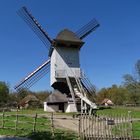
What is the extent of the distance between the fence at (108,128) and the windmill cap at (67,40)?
28.2 meters

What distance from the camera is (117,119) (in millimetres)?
17203

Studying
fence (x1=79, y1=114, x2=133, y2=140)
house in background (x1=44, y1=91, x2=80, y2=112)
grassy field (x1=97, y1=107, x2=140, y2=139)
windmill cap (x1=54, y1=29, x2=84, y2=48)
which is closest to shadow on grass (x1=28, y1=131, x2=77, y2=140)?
fence (x1=79, y1=114, x2=133, y2=140)

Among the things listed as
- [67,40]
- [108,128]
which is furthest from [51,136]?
[67,40]

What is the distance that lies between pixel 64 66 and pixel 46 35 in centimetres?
694

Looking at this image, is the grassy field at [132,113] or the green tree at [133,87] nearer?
the grassy field at [132,113]

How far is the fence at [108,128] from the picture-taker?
16.9 meters

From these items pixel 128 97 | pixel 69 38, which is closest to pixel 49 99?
pixel 69 38

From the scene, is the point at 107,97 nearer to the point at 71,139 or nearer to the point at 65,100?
the point at 65,100

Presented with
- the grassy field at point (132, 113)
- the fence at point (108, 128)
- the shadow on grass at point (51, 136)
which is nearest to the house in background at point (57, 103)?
the grassy field at point (132, 113)

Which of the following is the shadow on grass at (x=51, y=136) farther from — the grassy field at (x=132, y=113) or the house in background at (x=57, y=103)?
the house in background at (x=57, y=103)

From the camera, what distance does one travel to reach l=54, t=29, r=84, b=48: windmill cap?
148ft

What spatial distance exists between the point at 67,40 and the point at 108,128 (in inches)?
1158

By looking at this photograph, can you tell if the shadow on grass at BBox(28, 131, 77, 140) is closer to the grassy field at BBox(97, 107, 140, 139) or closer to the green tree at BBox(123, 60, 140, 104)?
the grassy field at BBox(97, 107, 140, 139)

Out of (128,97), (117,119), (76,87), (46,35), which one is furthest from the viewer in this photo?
(128,97)
